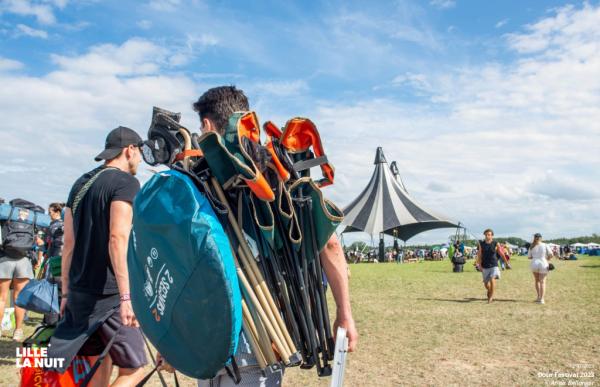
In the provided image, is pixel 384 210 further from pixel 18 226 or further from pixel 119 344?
pixel 119 344

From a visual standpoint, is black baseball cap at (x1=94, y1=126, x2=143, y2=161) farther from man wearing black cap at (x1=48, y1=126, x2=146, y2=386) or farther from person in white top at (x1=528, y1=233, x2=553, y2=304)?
person in white top at (x1=528, y1=233, x2=553, y2=304)

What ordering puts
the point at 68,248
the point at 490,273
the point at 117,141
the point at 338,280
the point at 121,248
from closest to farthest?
the point at 338,280, the point at 121,248, the point at 68,248, the point at 117,141, the point at 490,273

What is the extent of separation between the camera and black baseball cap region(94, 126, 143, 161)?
3507 mm

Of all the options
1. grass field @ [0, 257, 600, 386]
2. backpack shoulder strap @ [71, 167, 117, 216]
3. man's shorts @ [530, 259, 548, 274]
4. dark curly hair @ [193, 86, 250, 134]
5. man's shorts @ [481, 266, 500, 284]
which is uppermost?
dark curly hair @ [193, 86, 250, 134]

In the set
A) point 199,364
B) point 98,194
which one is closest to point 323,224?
point 199,364

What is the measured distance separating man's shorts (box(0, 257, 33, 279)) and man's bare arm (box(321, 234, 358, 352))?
6.49 m

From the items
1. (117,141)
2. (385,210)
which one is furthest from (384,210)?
(117,141)

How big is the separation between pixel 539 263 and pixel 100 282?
1161 centimetres

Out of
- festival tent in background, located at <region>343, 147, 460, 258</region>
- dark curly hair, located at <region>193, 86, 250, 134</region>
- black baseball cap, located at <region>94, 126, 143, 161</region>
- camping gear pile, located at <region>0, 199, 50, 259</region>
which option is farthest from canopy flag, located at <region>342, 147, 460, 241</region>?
dark curly hair, located at <region>193, 86, 250, 134</region>

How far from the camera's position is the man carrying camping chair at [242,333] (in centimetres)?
207

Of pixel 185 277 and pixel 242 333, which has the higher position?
pixel 185 277

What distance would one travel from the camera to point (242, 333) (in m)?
2.01

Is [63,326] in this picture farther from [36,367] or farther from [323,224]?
[323,224]

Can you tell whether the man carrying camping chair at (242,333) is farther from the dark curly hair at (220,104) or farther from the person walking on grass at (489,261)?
the person walking on grass at (489,261)
